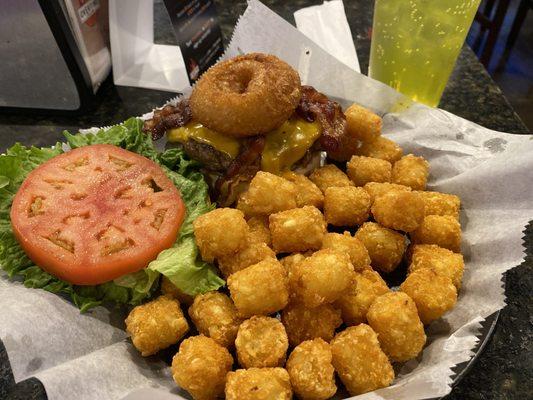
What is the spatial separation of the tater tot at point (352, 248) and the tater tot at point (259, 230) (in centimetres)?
20

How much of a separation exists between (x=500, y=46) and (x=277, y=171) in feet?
13.5

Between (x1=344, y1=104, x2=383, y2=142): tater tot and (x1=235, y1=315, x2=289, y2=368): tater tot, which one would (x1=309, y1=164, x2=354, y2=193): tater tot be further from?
(x1=235, y1=315, x2=289, y2=368): tater tot

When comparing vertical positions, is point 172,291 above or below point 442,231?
below

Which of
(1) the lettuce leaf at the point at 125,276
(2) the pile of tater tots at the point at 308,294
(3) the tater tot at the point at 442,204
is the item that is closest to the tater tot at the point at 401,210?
(2) the pile of tater tots at the point at 308,294

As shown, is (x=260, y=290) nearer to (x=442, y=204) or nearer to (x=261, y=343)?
(x=261, y=343)

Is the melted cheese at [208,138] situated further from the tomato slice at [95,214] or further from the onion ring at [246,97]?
the tomato slice at [95,214]

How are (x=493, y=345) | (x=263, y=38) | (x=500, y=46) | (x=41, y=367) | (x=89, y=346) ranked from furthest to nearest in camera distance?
(x=500, y=46), (x=263, y=38), (x=493, y=345), (x=89, y=346), (x=41, y=367)

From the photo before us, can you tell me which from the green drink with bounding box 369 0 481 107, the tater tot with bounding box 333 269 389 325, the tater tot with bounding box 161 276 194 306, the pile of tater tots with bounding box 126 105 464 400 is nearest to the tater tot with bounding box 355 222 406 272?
the pile of tater tots with bounding box 126 105 464 400

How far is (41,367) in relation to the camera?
4.55 ft

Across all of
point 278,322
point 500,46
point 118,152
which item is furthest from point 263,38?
point 500,46

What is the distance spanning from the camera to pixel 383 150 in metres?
2.09

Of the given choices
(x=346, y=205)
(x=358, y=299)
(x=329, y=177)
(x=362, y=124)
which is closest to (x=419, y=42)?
(x=362, y=124)

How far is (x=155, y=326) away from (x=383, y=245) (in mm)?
782

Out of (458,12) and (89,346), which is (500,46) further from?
(89,346)
